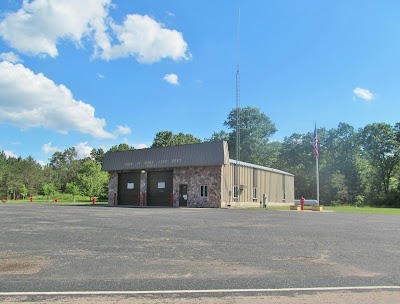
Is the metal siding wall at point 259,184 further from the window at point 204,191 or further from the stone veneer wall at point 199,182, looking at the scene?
the window at point 204,191

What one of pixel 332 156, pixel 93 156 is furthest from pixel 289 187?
pixel 93 156

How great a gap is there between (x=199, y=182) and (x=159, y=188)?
5300 mm

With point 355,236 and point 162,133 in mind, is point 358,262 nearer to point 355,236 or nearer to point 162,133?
point 355,236

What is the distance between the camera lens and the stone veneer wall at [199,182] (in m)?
34.3

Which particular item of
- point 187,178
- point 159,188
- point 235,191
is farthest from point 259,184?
point 159,188

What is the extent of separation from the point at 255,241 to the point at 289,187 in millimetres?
41646

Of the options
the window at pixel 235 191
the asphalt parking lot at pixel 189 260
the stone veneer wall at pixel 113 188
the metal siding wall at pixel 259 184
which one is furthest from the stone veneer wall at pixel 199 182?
the asphalt parking lot at pixel 189 260

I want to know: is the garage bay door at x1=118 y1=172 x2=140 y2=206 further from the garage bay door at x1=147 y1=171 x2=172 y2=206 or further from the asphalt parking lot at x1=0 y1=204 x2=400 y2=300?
the asphalt parking lot at x1=0 y1=204 x2=400 y2=300

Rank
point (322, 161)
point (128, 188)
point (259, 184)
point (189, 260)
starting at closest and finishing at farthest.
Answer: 1. point (189, 260)
2. point (259, 184)
3. point (128, 188)
4. point (322, 161)

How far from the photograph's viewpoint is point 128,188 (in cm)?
4125

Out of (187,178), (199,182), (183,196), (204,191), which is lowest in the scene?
(183,196)

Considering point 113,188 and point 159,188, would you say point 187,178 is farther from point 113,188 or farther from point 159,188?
point 113,188

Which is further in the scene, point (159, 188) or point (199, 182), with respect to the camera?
point (159, 188)

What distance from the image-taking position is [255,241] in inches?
411
